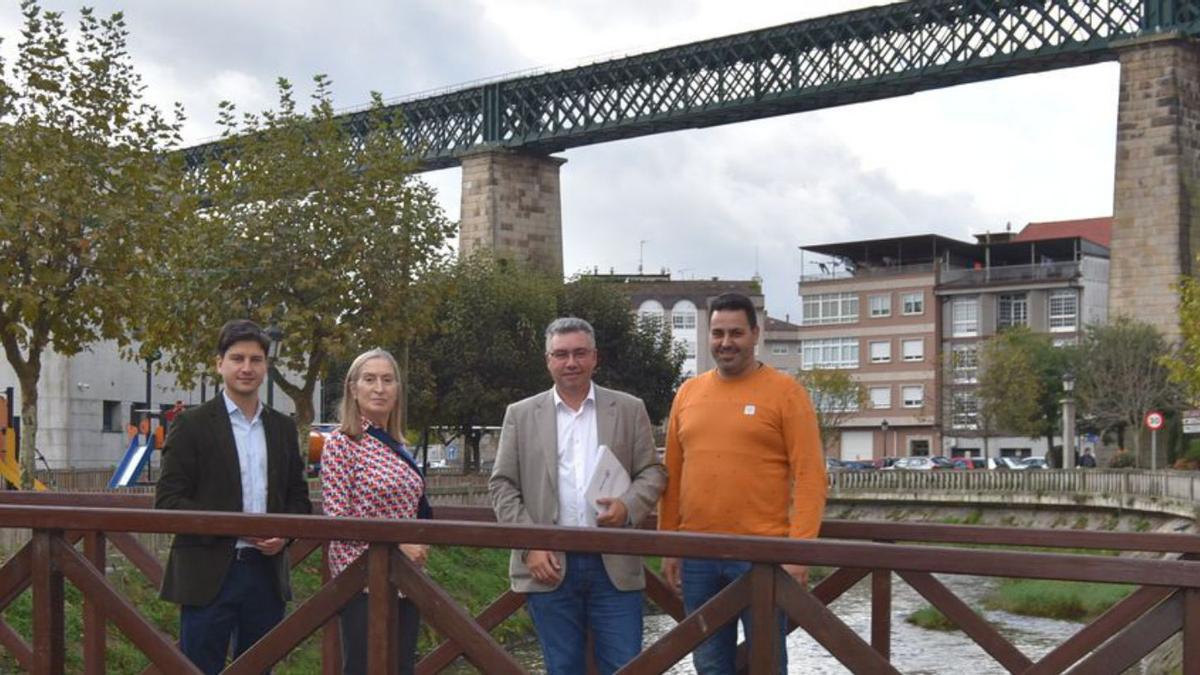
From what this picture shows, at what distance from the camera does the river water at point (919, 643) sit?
24516 mm

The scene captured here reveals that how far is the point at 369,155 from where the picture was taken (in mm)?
38562

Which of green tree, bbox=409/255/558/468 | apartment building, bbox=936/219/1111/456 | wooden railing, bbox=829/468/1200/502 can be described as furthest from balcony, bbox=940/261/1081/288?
green tree, bbox=409/255/558/468

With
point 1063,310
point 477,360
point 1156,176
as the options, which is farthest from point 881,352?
point 477,360

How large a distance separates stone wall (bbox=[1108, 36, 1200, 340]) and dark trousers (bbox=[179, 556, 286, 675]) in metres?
55.0

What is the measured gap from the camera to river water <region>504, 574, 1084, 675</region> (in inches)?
965

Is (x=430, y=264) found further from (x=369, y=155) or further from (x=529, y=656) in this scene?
(x=529, y=656)

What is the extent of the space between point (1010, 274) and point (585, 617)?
88.3 meters

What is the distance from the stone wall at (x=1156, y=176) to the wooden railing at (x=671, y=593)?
53.6m

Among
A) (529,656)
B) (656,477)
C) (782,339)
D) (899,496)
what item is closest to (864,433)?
(782,339)

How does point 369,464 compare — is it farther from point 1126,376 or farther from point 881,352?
point 881,352

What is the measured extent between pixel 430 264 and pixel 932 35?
34077 mm

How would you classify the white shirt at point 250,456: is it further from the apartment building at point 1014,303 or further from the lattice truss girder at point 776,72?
the apartment building at point 1014,303

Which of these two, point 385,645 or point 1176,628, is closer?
point 1176,628

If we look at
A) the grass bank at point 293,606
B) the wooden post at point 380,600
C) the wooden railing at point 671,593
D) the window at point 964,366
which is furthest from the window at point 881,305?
the wooden post at point 380,600
